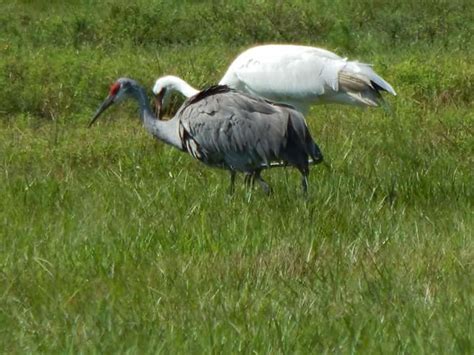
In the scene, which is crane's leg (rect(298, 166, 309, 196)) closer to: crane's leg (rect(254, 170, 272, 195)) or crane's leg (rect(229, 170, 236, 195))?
crane's leg (rect(254, 170, 272, 195))

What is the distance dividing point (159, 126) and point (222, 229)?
2084 mm

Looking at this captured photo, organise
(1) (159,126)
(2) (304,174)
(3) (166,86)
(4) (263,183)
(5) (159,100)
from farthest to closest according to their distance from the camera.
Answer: (5) (159,100) < (3) (166,86) < (1) (159,126) < (4) (263,183) < (2) (304,174)

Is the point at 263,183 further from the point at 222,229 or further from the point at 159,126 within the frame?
the point at 222,229

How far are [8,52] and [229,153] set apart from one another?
5.63 meters

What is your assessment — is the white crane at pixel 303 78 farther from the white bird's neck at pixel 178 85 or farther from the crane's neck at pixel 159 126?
the crane's neck at pixel 159 126

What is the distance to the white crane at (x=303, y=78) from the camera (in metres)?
9.04

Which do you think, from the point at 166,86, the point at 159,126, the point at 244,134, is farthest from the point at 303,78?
the point at 244,134

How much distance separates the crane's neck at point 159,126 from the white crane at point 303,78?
111 centimetres

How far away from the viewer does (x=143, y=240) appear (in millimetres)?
5719

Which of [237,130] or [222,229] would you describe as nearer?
[222,229]

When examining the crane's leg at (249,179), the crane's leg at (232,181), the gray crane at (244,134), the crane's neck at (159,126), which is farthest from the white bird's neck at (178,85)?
the crane's leg at (249,179)

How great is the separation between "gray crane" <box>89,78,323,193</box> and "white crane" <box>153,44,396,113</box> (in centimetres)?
166

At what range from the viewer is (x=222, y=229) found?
5.93m

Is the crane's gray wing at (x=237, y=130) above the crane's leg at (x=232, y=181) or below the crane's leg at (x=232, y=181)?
above
